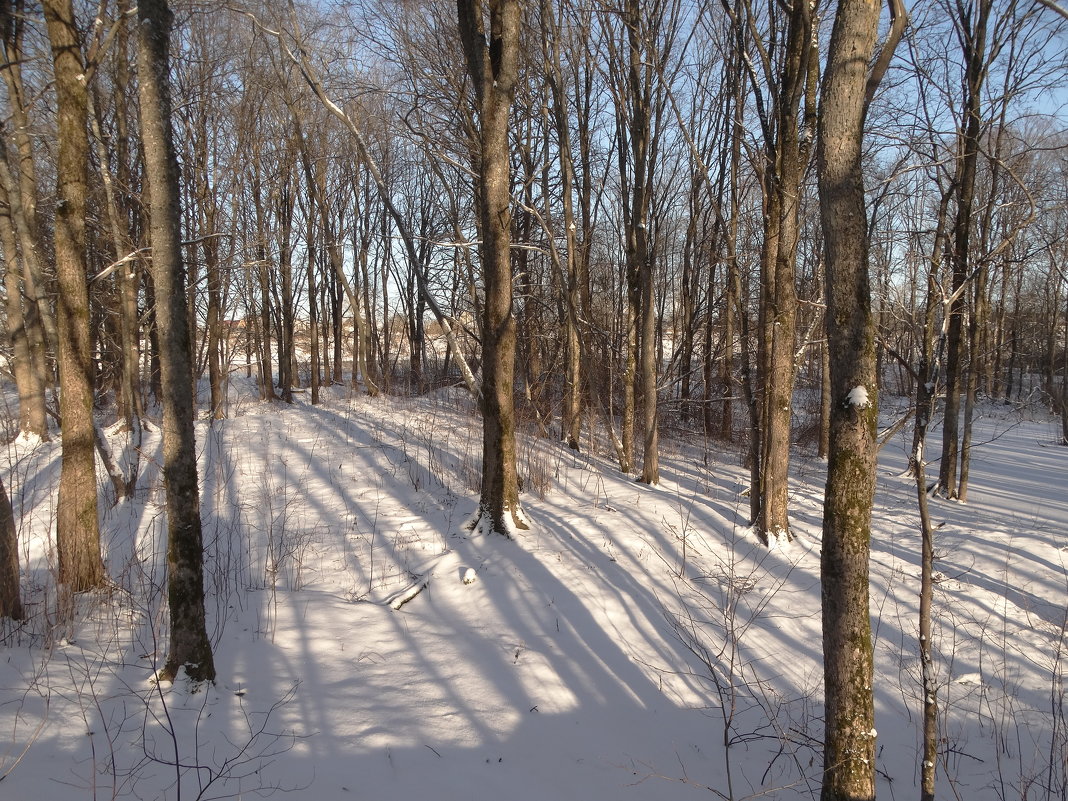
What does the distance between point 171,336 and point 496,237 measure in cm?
339

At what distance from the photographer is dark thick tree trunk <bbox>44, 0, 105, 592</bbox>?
4668 millimetres

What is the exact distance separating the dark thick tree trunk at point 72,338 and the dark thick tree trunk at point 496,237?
3.37 m

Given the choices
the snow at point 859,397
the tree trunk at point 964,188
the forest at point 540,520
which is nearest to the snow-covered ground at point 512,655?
the forest at point 540,520

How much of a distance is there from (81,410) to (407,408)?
9586 millimetres

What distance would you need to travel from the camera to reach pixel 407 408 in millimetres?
14328

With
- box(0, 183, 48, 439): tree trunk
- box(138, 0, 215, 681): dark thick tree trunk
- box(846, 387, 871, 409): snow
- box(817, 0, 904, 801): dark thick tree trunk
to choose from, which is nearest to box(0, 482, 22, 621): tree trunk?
box(138, 0, 215, 681): dark thick tree trunk

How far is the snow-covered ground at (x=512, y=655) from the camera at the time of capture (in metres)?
2.94

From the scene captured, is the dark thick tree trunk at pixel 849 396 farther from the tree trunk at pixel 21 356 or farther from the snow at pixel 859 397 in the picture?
the tree trunk at pixel 21 356

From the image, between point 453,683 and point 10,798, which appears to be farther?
point 453,683

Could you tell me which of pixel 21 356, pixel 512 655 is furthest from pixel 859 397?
pixel 21 356

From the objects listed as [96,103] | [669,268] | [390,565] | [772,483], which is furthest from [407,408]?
[669,268]

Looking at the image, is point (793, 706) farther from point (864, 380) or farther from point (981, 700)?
point (864, 380)

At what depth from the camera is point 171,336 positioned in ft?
10.6

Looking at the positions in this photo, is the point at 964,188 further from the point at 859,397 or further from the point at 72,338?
the point at 72,338
